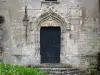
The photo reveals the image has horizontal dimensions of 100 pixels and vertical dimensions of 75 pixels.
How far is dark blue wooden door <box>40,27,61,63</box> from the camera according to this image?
19375 millimetres

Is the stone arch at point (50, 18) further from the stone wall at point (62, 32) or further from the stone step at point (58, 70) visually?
the stone step at point (58, 70)

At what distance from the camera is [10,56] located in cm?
1927

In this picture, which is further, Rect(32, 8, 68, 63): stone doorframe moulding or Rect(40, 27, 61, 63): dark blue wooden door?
Rect(40, 27, 61, 63): dark blue wooden door

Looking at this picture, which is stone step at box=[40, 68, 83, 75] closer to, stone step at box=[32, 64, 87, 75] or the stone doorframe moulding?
stone step at box=[32, 64, 87, 75]

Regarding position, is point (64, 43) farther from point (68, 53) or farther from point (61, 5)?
point (61, 5)

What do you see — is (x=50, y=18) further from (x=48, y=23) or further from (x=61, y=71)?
(x=61, y=71)

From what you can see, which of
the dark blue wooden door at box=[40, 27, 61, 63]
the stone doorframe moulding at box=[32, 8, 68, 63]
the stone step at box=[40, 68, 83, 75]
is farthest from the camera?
the dark blue wooden door at box=[40, 27, 61, 63]

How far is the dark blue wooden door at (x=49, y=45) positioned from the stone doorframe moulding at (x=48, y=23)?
0.88ft

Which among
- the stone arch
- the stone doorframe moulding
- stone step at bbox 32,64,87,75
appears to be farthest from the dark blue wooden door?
stone step at bbox 32,64,87,75

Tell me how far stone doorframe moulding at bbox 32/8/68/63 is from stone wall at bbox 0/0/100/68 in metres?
0.05

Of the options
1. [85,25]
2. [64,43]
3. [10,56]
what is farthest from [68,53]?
[10,56]

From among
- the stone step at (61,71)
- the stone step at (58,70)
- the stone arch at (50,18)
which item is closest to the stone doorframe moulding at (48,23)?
the stone arch at (50,18)

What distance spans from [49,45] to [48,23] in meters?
1.21

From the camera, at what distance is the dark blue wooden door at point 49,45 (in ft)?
63.6
